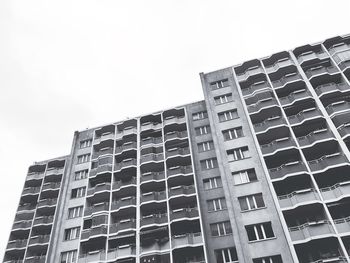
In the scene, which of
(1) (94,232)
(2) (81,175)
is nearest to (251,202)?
(1) (94,232)

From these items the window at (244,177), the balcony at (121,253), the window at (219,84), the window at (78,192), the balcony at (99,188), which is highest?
the window at (219,84)

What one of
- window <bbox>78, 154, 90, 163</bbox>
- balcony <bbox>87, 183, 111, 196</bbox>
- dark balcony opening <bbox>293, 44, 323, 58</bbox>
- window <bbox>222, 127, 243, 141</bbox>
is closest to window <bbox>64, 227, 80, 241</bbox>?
balcony <bbox>87, 183, 111, 196</bbox>

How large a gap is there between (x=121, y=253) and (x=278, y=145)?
72.2 feet

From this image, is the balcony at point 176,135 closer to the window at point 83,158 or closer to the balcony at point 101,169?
the balcony at point 101,169

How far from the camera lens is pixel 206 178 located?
38.2 metres

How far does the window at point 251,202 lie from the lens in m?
31.9

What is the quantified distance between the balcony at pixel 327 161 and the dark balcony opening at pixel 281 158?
2.72 metres

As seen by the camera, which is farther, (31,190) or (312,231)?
(31,190)

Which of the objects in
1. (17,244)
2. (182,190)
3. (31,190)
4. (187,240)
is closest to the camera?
(187,240)

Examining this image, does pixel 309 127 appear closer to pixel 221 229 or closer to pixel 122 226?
pixel 221 229

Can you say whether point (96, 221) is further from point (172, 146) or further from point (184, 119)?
point (184, 119)

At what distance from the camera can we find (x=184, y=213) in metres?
34.4

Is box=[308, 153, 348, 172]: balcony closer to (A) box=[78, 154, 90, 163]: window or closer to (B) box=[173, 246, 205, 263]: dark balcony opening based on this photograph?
(B) box=[173, 246, 205, 263]: dark balcony opening

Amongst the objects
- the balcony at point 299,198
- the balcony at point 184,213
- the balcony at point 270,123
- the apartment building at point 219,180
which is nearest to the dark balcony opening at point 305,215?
the apartment building at point 219,180
